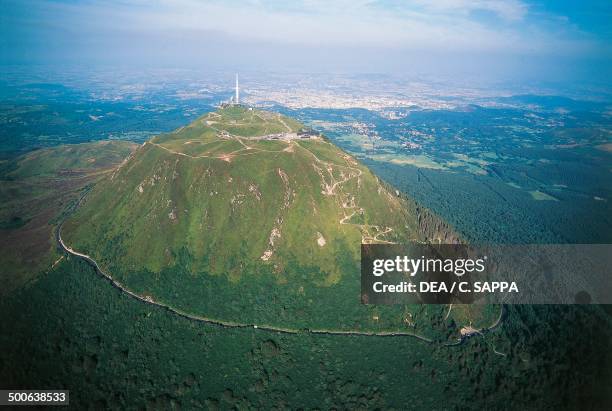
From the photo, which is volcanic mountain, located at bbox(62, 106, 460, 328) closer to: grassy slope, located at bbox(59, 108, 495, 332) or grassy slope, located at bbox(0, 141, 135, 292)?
grassy slope, located at bbox(59, 108, 495, 332)

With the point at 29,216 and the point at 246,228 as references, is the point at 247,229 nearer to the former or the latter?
the point at 246,228

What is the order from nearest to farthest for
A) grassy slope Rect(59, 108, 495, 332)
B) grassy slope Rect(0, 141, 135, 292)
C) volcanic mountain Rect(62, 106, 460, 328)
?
1. grassy slope Rect(59, 108, 495, 332)
2. volcanic mountain Rect(62, 106, 460, 328)
3. grassy slope Rect(0, 141, 135, 292)

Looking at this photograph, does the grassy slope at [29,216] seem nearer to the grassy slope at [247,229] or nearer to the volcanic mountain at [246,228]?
the grassy slope at [247,229]

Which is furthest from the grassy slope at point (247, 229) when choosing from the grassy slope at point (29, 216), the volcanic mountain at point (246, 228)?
the grassy slope at point (29, 216)

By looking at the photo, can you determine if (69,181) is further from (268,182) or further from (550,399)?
(550,399)

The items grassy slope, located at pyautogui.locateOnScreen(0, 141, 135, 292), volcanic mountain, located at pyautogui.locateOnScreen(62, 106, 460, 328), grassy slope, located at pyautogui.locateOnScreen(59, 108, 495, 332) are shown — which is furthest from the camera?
grassy slope, located at pyautogui.locateOnScreen(0, 141, 135, 292)

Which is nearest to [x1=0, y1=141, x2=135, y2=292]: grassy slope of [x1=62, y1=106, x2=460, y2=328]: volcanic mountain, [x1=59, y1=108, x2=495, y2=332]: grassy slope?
[x1=59, y1=108, x2=495, y2=332]: grassy slope

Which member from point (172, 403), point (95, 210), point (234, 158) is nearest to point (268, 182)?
point (234, 158)
